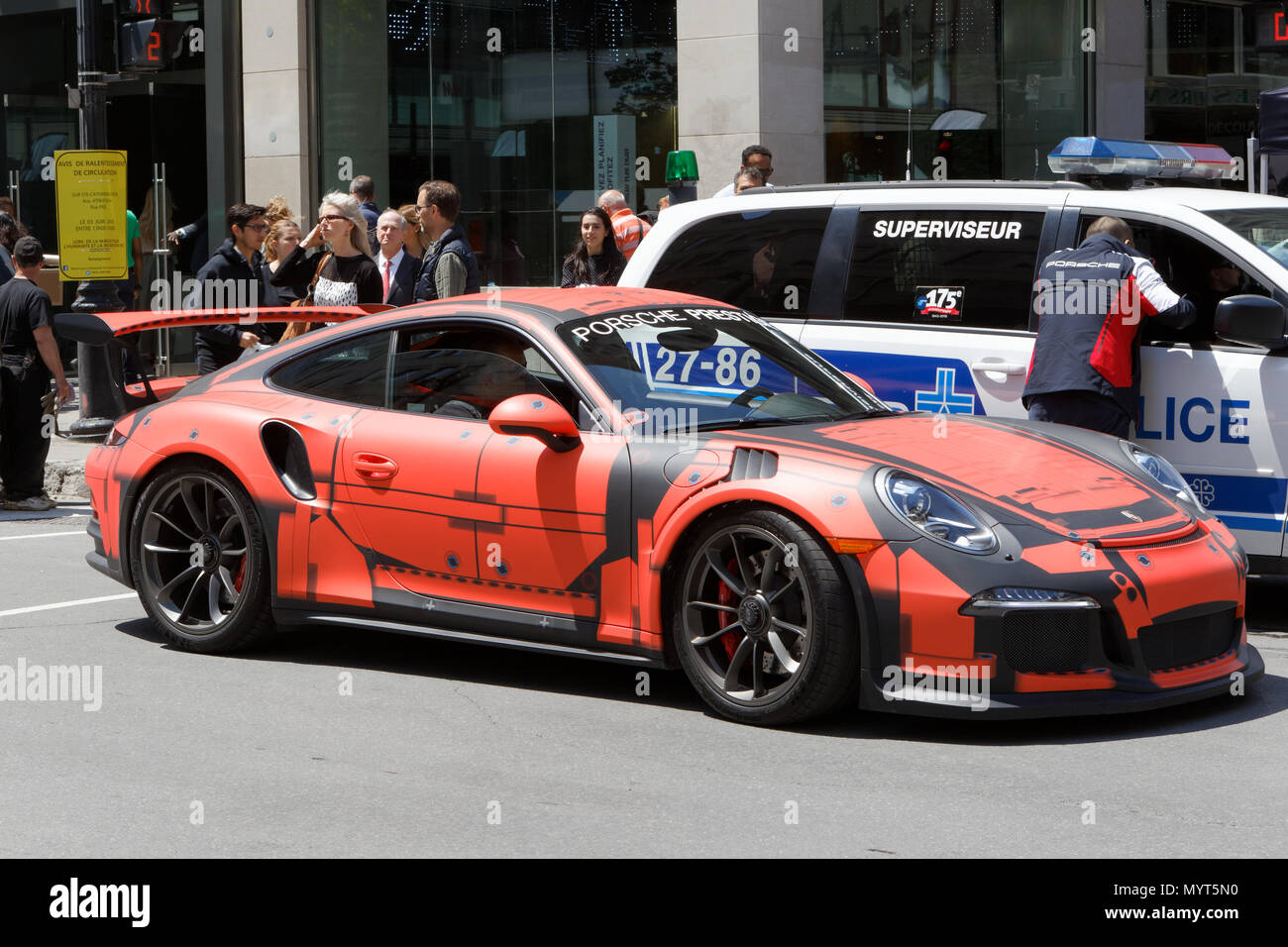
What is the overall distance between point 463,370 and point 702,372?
3.07 feet

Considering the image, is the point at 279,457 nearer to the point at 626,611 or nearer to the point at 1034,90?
the point at 626,611

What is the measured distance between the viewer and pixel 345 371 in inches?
283

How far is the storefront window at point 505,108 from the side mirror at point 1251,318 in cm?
1060

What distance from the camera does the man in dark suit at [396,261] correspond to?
1187 centimetres

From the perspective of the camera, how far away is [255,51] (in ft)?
67.2

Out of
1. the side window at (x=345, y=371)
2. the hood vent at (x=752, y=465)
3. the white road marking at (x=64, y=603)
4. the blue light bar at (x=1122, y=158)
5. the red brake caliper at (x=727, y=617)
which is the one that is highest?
the blue light bar at (x=1122, y=158)

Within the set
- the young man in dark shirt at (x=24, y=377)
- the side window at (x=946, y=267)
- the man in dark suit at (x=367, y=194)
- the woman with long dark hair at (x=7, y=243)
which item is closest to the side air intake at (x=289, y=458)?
the side window at (x=946, y=267)

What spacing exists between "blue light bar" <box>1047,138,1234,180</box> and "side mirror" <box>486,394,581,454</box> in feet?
10.5

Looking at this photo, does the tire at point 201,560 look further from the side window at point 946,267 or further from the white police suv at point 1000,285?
the side window at point 946,267

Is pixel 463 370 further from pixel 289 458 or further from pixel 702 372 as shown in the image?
pixel 702 372

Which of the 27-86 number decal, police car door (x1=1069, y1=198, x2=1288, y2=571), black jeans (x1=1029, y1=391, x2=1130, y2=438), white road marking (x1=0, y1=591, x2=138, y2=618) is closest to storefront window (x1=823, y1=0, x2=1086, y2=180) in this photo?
the 27-86 number decal

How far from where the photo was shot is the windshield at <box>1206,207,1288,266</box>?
25.7 feet

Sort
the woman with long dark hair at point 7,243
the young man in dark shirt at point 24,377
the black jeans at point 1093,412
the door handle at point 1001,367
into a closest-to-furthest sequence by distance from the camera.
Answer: the black jeans at point 1093,412, the door handle at point 1001,367, the young man in dark shirt at point 24,377, the woman with long dark hair at point 7,243

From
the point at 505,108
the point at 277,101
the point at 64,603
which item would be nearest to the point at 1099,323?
the point at 64,603
